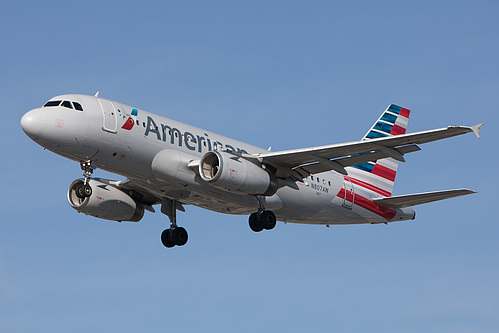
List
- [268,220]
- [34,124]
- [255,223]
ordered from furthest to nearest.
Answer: [255,223] < [268,220] < [34,124]

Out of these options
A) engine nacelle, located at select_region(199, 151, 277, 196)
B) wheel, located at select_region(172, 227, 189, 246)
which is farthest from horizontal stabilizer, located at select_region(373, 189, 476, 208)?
wheel, located at select_region(172, 227, 189, 246)

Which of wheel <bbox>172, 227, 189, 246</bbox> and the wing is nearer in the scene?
the wing

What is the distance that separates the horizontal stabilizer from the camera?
1483 inches

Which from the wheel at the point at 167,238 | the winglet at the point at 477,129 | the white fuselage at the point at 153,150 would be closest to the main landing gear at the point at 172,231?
the wheel at the point at 167,238

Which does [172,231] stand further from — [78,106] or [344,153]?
[344,153]

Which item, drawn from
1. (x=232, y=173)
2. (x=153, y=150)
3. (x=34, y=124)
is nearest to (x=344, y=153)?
(x=232, y=173)

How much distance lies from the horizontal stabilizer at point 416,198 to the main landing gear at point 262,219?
6.87m

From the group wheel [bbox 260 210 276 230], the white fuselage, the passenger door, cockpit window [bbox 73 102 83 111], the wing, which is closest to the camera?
the wing

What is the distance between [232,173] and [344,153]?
495cm

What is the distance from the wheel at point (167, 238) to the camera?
4166 centimetres

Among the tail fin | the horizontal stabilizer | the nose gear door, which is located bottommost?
the nose gear door

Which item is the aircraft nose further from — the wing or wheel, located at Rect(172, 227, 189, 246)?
wheel, located at Rect(172, 227, 189, 246)

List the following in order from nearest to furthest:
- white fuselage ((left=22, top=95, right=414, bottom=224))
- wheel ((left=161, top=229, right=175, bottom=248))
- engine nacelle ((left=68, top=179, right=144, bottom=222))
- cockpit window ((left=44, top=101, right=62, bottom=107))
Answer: white fuselage ((left=22, top=95, right=414, bottom=224)) → cockpit window ((left=44, top=101, right=62, bottom=107)) → engine nacelle ((left=68, top=179, right=144, bottom=222)) → wheel ((left=161, top=229, right=175, bottom=248))

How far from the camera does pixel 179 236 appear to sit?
41562mm
